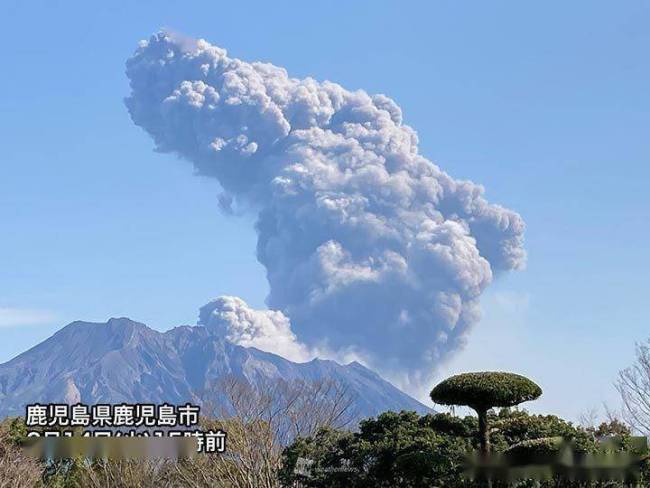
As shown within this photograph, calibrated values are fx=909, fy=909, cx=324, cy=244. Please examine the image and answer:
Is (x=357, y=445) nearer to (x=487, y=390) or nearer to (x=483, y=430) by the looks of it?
(x=483, y=430)

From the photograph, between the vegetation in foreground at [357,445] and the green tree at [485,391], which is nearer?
the green tree at [485,391]

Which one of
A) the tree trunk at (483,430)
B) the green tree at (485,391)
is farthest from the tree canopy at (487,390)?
the tree trunk at (483,430)

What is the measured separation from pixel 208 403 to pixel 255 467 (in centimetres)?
393

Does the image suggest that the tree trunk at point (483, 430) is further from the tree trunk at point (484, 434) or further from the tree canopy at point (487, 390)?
the tree canopy at point (487, 390)

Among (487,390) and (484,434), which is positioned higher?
(487,390)

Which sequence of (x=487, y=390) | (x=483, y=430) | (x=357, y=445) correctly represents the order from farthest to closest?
(x=357, y=445) → (x=483, y=430) → (x=487, y=390)

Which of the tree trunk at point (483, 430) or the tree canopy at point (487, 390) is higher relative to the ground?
the tree canopy at point (487, 390)

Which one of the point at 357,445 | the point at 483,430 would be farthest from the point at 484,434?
the point at 357,445

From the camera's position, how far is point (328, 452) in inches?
883

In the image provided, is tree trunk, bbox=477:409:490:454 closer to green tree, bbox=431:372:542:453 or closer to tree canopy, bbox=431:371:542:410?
green tree, bbox=431:372:542:453

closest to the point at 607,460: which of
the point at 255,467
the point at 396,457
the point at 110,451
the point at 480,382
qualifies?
the point at 480,382

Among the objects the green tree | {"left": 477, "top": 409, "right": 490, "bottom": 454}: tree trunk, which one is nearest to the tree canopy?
the green tree

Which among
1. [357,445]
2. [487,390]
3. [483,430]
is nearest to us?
[487,390]

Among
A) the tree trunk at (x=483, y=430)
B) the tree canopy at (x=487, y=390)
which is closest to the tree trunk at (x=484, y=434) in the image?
the tree trunk at (x=483, y=430)
